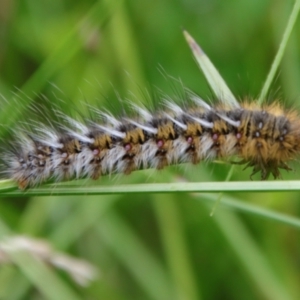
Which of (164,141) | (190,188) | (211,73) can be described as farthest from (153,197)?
(190,188)

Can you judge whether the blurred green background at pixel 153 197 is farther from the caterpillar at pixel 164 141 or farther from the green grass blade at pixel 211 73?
the green grass blade at pixel 211 73

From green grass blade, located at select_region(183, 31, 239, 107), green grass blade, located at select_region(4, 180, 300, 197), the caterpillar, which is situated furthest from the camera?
the caterpillar

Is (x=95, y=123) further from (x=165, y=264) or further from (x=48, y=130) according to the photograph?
(x=165, y=264)

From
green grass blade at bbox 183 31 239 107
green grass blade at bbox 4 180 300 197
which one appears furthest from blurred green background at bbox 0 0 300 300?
green grass blade at bbox 4 180 300 197

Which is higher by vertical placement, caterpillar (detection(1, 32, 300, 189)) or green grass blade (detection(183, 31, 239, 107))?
green grass blade (detection(183, 31, 239, 107))

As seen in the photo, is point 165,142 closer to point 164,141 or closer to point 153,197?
point 164,141

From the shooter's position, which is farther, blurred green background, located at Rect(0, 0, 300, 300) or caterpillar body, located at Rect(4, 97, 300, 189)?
blurred green background, located at Rect(0, 0, 300, 300)

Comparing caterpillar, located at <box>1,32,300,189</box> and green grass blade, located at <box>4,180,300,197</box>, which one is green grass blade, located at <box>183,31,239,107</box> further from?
green grass blade, located at <box>4,180,300,197</box>

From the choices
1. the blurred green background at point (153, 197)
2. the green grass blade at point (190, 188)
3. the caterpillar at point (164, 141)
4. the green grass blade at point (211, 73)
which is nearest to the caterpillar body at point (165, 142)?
the caterpillar at point (164, 141)
